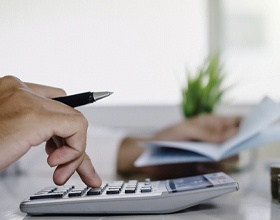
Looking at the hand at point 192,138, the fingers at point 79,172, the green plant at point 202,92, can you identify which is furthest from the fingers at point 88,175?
the green plant at point 202,92

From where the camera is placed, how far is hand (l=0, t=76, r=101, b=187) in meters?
0.49

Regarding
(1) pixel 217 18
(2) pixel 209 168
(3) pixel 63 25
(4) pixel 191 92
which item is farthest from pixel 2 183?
(1) pixel 217 18

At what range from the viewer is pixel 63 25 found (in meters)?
1.69

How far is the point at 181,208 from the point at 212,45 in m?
1.41

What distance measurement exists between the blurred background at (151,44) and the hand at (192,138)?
481 millimetres

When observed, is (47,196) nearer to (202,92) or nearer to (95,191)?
(95,191)

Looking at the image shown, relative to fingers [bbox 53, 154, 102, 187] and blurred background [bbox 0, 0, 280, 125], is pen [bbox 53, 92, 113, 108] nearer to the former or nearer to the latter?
fingers [bbox 53, 154, 102, 187]

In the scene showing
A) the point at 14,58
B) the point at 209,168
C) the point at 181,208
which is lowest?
the point at 209,168

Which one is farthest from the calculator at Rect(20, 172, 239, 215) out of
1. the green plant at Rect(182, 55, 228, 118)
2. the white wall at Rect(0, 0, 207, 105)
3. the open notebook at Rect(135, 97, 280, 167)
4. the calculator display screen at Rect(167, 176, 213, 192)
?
the white wall at Rect(0, 0, 207, 105)

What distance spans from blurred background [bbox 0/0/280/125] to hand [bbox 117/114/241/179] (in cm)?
48

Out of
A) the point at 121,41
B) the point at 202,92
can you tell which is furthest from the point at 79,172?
the point at 121,41

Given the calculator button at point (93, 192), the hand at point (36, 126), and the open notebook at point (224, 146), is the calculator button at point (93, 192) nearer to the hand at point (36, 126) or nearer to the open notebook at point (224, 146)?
the hand at point (36, 126)

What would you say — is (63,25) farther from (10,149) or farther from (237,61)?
(10,149)

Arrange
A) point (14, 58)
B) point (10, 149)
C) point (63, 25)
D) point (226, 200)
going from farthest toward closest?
point (63, 25) < point (14, 58) < point (226, 200) < point (10, 149)
